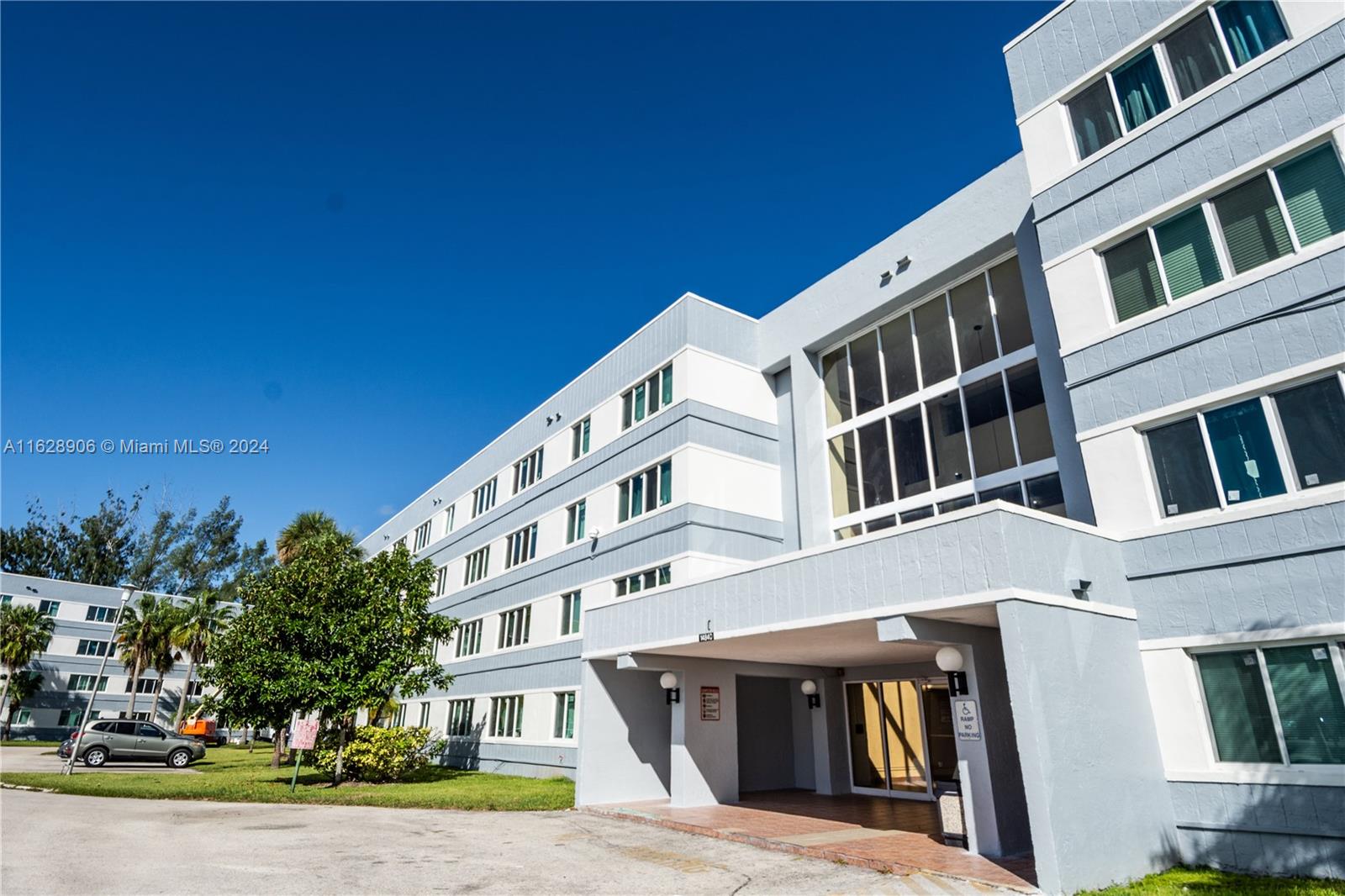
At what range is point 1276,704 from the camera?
369 inches

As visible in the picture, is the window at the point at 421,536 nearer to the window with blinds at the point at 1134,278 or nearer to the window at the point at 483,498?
the window at the point at 483,498

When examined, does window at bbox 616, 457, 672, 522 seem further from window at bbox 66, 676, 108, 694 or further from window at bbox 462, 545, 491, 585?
window at bbox 66, 676, 108, 694

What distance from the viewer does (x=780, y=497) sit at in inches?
843

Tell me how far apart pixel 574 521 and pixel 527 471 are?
5349 mm

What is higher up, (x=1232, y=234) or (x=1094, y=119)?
(x=1094, y=119)

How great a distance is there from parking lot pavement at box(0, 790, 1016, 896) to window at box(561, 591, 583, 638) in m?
9.23

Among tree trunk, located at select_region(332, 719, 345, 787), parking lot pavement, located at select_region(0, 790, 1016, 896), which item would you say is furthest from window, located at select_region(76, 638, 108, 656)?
parking lot pavement, located at select_region(0, 790, 1016, 896)

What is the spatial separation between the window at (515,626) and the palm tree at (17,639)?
39449 mm

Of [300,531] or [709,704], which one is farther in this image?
[300,531]

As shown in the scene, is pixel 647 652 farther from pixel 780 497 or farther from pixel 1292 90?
pixel 1292 90

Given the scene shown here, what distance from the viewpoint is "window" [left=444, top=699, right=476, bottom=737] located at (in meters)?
28.8

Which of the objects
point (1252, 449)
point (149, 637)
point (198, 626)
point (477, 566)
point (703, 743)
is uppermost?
point (477, 566)

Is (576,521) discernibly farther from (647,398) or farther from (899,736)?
(899,736)

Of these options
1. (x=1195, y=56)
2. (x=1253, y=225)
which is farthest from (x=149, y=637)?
(x=1195, y=56)
